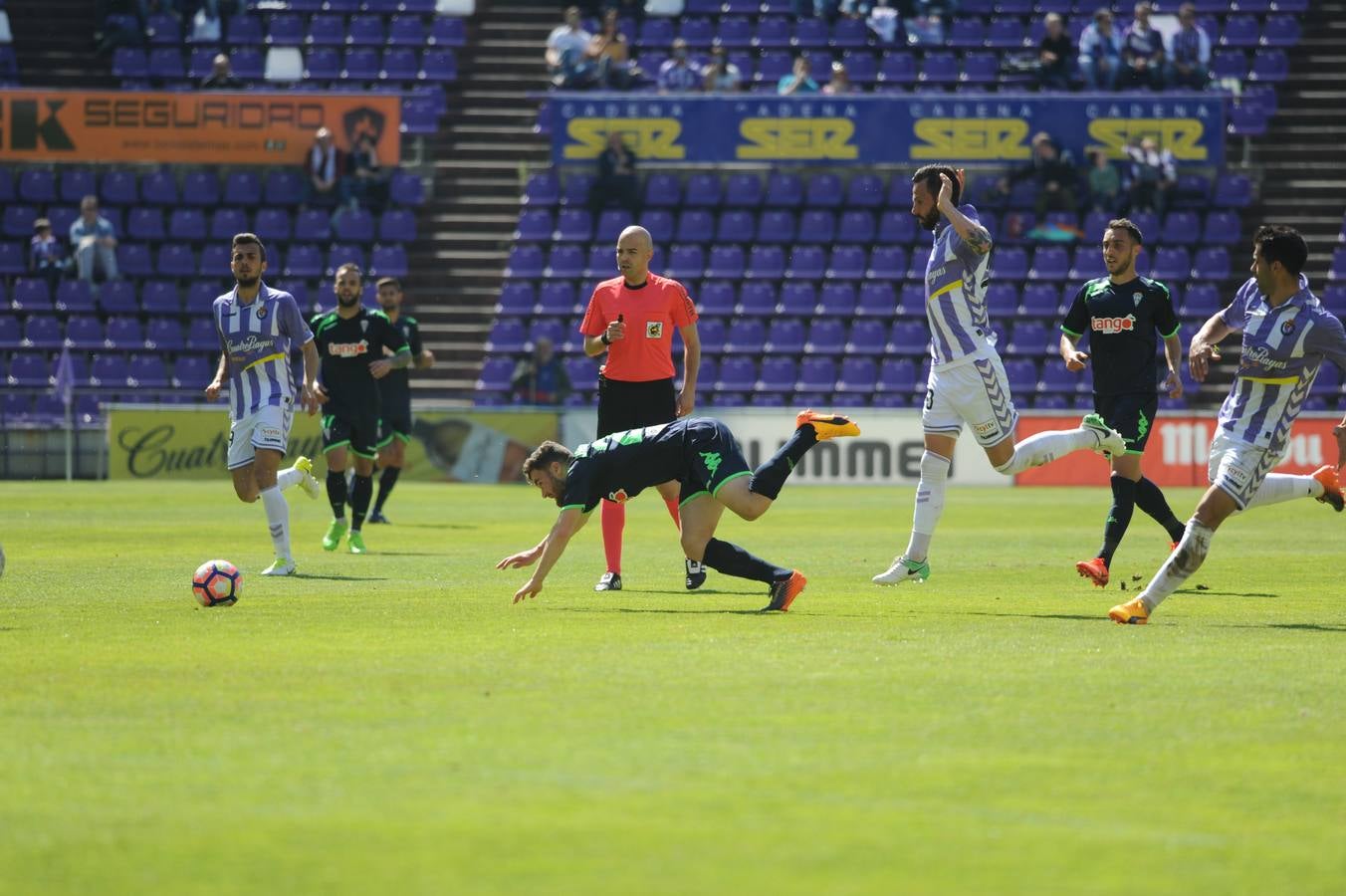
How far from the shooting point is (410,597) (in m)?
12.3

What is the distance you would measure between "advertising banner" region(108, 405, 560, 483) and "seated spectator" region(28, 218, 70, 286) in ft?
16.6

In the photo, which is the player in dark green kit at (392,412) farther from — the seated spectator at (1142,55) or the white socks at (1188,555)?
the seated spectator at (1142,55)

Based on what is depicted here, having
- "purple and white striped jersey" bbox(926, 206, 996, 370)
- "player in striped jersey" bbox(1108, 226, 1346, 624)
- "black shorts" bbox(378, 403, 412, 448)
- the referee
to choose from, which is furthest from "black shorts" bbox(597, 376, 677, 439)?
"black shorts" bbox(378, 403, 412, 448)

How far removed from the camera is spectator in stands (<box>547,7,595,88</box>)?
35844 millimetres

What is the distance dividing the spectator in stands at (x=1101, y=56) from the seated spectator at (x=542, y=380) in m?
11.2

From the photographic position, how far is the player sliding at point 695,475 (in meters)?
11.0

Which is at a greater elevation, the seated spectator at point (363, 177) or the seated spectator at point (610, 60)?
the seated spectator at point (610, 60)

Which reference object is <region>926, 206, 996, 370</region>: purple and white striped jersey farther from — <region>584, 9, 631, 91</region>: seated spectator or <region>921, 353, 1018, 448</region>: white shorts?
<region>584, 9, 631, 91</region>: seated spectator

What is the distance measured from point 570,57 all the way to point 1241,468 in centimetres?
2711

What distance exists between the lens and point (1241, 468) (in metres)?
10.4

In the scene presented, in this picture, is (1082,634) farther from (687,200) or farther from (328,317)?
(687,200)

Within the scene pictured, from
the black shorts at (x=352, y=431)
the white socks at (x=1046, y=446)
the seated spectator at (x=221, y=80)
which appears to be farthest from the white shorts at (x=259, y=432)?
the seated spectator at (x=221, y=80)

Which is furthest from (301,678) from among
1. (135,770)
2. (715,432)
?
(715,432)

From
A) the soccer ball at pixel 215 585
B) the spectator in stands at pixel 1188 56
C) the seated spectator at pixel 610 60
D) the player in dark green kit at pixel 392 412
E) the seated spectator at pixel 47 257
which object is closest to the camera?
the soccer ball at pixel 215 585
